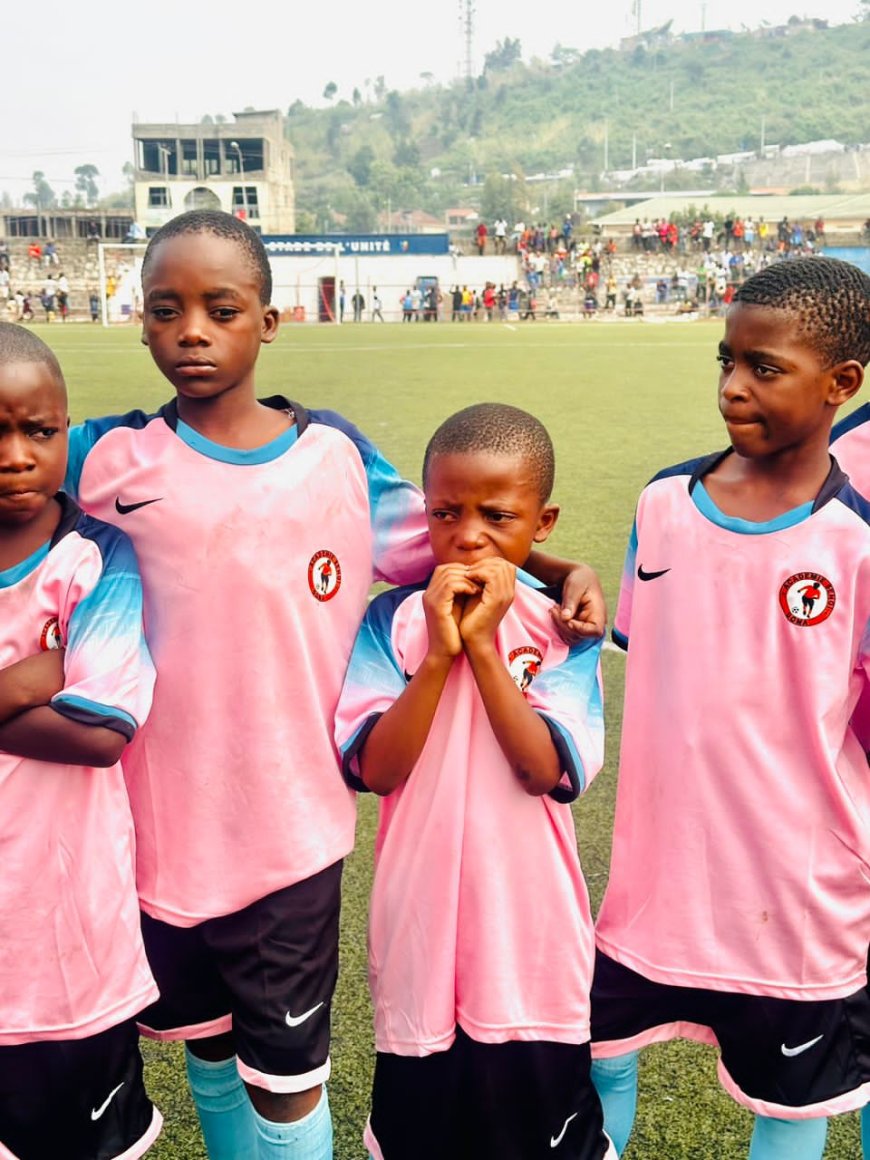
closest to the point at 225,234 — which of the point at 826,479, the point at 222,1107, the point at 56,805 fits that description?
the point at 56,805

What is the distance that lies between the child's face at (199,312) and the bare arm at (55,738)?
60 centimetres

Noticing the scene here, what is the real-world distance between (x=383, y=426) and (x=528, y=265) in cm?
3119

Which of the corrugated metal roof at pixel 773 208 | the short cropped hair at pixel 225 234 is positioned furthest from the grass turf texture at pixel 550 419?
the corrugated metal roof at pixel 773 208

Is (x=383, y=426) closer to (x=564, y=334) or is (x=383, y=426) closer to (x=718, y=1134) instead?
(x=718, y=1134)

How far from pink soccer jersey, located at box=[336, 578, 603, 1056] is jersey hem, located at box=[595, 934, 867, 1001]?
0.44 ft

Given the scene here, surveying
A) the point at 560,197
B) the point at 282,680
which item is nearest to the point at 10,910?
the point at 282,680

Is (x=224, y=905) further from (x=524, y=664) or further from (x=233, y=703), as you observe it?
(x=524, y=664)

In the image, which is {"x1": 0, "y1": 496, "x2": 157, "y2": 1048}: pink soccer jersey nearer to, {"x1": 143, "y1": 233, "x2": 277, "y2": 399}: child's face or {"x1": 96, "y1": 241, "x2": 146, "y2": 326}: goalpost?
{"x1": 143, "y1": 233, "x2": 277, "y2": 399}: child's face

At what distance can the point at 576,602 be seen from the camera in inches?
78.0

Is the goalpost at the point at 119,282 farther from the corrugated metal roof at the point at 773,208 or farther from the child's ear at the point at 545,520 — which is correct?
the child's ear at the point at 545,520

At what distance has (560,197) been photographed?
109625 millimetres

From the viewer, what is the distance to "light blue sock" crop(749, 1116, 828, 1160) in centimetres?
195

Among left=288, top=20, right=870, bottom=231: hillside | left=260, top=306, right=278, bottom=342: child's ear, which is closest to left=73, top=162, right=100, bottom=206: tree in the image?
left=288, top=20, right=870, bottom=231: hillside

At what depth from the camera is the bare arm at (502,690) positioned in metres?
1.79
